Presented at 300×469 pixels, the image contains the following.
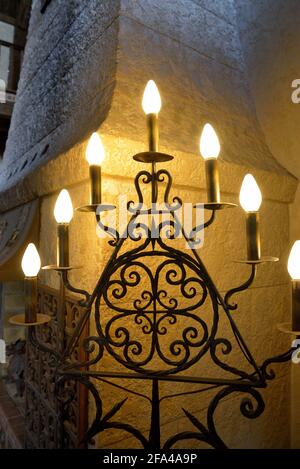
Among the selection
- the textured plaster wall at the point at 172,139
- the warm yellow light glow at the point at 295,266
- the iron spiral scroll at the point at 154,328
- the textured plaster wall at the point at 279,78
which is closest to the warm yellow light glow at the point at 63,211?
the iron spiral scroll at the point at 154,328

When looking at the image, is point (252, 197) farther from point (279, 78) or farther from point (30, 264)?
point (279, 78)

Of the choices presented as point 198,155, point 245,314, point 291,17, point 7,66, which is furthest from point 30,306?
point 7,66

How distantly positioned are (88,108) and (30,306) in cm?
112

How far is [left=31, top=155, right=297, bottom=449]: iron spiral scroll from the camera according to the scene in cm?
88

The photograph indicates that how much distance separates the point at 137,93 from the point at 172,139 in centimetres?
29

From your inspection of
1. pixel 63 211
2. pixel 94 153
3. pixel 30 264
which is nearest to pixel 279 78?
pixel 94 153

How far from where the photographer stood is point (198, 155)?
1.49 meters

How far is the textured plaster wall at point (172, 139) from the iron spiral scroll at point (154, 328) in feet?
0.32

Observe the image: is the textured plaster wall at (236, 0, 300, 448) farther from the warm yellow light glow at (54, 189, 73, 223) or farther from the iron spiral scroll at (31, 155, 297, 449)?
the warm yellow light glow at (54, 189, 73, 223)

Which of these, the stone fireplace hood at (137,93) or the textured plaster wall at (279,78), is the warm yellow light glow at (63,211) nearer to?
the stone fireplace hood at (137,93)

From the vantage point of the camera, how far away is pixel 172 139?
1.45 meters
